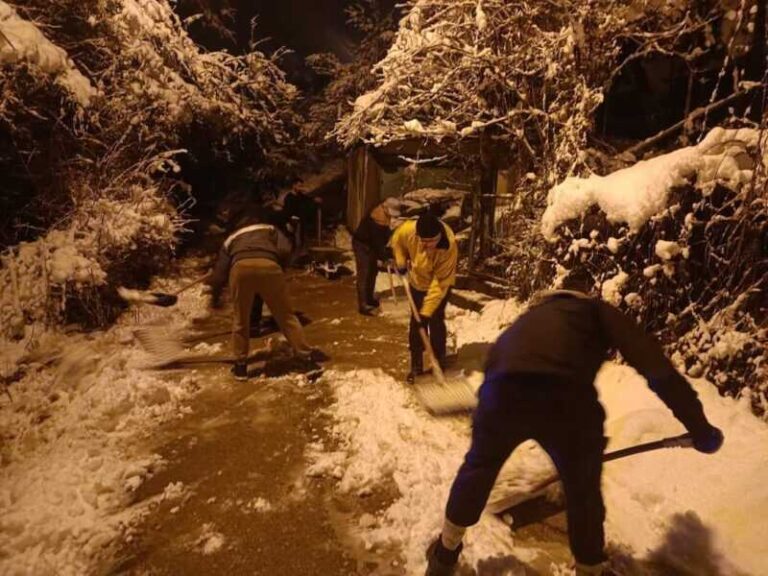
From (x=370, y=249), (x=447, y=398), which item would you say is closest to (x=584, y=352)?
(x=447, y=398)

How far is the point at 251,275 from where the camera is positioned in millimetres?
4770

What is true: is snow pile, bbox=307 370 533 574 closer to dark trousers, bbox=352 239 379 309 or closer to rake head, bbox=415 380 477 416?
rake head, bbox=415 380 477 416

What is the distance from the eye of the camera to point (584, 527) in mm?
2334

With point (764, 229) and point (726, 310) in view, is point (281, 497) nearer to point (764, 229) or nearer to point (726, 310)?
point (726, 310)

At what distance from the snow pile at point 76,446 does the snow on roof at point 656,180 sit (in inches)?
164

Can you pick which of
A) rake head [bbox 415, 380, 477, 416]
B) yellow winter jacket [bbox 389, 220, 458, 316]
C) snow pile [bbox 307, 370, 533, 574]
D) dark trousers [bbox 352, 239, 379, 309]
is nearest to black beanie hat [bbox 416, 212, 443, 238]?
yellow winter jacket [bbox 389, 220, 458, 316]

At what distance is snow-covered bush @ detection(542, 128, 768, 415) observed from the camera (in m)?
3.77

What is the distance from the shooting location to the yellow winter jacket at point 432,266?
15.3 ft

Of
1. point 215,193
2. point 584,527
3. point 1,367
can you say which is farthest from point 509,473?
point 215,193

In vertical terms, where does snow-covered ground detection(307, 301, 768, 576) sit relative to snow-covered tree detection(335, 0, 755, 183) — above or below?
below

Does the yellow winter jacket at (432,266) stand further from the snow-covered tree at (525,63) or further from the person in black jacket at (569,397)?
the person in black jacket at (569,397)

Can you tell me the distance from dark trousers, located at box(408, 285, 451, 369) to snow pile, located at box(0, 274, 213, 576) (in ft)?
7.16

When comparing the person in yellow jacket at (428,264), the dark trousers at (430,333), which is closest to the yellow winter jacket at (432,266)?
the person in yellow jacket at (428,264)

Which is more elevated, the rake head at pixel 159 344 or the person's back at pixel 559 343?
the person's back at pixel 559 343
